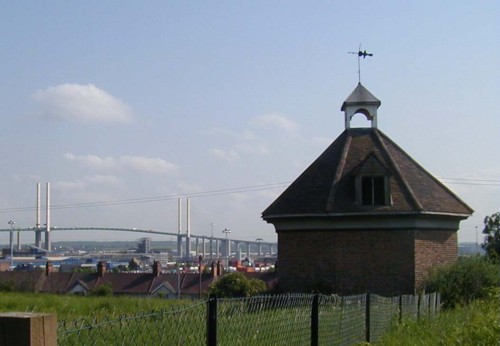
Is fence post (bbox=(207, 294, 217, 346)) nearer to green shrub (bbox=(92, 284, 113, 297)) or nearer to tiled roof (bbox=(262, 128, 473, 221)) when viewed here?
green shrub (bbox=(92, 284, 113, 297))

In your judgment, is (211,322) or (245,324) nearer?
(211,322)

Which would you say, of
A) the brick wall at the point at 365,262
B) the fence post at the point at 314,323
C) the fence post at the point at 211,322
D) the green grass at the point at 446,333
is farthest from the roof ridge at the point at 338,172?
the fence post at the point at 211,322

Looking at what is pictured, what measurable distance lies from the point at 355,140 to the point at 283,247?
4989 millimetres

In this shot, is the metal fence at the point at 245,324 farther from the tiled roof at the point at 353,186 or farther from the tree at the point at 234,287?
the tree at the point at 234,287

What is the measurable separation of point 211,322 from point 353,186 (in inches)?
872

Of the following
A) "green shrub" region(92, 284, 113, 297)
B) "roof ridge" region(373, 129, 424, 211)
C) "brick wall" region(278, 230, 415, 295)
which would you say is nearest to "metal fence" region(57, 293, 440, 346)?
"green shrub" region(92, 284, 113, 297)

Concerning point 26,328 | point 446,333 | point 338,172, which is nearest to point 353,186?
point 338,172

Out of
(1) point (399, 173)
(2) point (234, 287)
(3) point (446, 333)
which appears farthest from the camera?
(2) point (234, 287)

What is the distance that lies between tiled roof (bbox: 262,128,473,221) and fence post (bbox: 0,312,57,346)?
76.6 ft

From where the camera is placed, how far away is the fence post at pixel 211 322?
5.46m

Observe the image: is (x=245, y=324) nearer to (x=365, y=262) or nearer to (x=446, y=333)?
(x=446, y=333)

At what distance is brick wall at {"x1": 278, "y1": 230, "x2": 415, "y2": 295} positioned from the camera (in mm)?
26188

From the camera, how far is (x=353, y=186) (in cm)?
2730

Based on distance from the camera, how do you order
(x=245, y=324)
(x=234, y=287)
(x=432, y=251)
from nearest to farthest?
(x=245, y=324)
(x=432, y=251)
(x=234, y=287)
